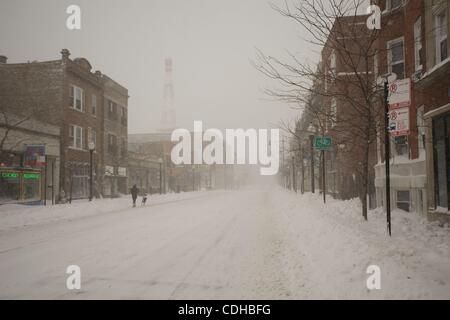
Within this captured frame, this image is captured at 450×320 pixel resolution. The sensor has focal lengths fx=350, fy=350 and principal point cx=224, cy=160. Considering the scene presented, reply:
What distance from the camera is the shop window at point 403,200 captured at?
15.3 metres

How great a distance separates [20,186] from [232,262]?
71.5 feet

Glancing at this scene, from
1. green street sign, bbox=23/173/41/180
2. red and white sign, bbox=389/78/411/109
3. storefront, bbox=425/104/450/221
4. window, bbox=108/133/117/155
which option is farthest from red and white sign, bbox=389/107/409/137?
window, bbox=108/133/117/155

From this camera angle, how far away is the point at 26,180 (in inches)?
975

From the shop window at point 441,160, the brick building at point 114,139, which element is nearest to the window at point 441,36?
the shop window at point 441,160

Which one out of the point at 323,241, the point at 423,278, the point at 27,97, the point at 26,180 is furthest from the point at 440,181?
the point at 27,97

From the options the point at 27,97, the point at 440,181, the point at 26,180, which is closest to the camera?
the point at 440,181

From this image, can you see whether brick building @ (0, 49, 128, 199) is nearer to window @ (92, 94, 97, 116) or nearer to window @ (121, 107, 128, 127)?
window @ (92, 94, 97, 116)

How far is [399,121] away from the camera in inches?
288

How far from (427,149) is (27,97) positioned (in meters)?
30.5

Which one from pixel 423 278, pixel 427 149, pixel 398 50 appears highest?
pixel 398 50

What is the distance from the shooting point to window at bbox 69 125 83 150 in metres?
30.7

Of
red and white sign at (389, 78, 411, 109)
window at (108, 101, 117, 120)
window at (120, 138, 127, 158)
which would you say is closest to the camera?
red and white sign at (389, 78, 411, 109)

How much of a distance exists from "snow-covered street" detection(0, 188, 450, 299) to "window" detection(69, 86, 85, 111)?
21.7 metres

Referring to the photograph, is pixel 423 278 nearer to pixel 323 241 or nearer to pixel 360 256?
pixel 360 256
